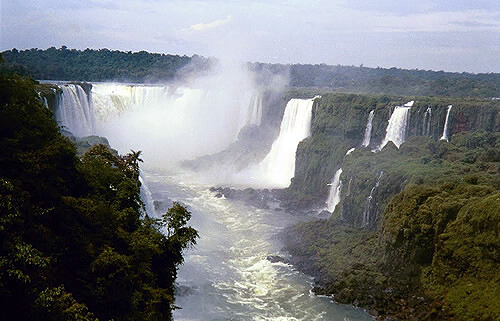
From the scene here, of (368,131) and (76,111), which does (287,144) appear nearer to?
(368,131)

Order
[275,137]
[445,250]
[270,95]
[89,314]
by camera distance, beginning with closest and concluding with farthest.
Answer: [89,314], [445,250], [275,137], [270,95]

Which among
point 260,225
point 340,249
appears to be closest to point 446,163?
point 340,249

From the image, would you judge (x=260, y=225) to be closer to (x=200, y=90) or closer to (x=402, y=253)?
(x=402, y=253)

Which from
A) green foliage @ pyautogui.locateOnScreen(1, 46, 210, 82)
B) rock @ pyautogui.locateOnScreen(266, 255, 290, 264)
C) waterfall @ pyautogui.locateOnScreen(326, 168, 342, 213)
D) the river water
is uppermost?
green foliage @ pyautogui.locateOnScreen(1, 46, 210, 82)

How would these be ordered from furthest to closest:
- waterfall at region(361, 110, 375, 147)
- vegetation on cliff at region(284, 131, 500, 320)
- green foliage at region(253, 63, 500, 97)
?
green foliage at region(253, 63, 500, 97) → waterfall at region(361, 110, 375, 147) → vegetation on cliff at region(284, 131, 500, 320)

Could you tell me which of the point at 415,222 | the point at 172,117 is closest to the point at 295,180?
the point at 415,222

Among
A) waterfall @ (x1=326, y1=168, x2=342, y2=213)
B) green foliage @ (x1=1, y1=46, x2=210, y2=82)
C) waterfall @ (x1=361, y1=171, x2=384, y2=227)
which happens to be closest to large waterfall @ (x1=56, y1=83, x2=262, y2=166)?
green foliage @ (x1=1, y1=46, x2=210, y2=82)

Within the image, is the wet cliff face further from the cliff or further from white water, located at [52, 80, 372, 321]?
white water, located at [52, 80, 372, 321]
